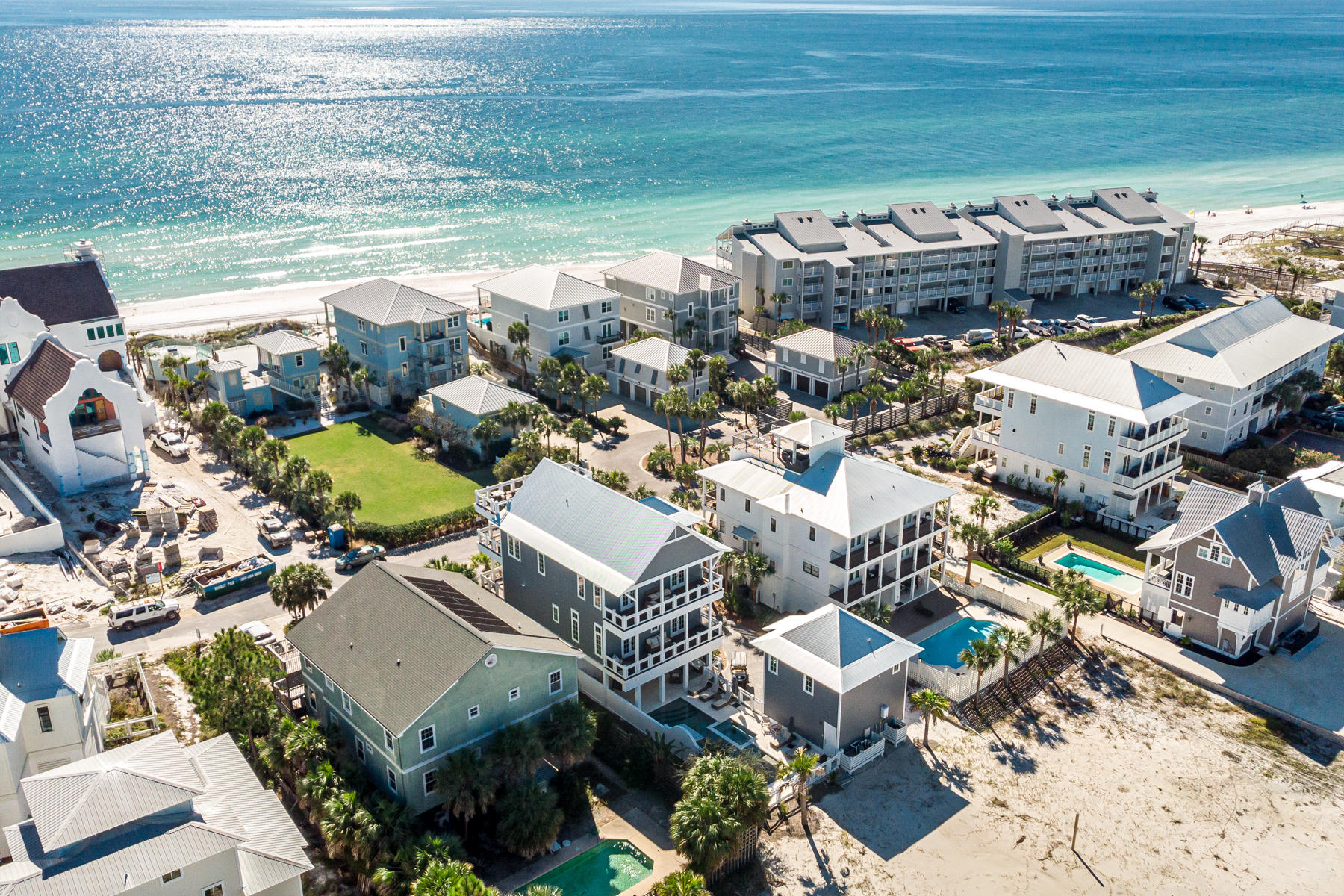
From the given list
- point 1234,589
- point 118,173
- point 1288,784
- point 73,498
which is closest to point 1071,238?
point 1234,589

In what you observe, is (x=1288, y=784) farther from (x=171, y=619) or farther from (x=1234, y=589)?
(x=171, y=619)

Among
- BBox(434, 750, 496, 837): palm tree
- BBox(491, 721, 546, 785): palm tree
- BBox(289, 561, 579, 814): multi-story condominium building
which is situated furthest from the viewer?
BBox(491, 721, 546, 785): palm tree

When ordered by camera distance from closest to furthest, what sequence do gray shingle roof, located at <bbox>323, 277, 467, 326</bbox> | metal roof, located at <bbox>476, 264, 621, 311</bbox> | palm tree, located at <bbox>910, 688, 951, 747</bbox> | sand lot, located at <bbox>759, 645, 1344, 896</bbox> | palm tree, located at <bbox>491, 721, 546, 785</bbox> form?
sand lot, located at <bbox>759, 645, 1344, 896</bbox> → palm tree, located at <bbox>491, 721, 546, 785</bbox> → palm tree, located at <bbox>910, 688, 951, 747</bbox> → gray shingle roof, located at <bbox>323, 277, 467, 326</bbox> → metal roof, located at <bbox>476, 264, 621, 311</bbox>

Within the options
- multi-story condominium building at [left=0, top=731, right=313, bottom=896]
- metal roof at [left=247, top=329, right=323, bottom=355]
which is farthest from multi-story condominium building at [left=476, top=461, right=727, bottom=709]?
metal roof at [left=247, top=329, right=323, bottom=355]

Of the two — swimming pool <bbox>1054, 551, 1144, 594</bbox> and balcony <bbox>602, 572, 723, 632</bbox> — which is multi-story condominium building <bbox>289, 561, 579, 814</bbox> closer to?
balcony <bbox>602, 572, 723, 632</bbox>

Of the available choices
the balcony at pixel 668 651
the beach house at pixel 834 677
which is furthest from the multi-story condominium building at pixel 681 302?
the beach house at pixel 834 677

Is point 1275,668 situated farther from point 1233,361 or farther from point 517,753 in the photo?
point 517,753

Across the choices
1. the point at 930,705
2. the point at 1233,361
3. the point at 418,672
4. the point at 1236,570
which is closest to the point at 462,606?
the point at 418,672
